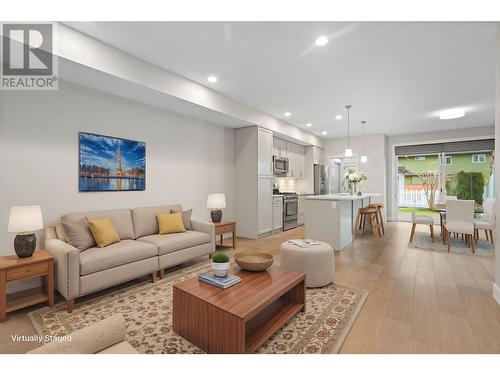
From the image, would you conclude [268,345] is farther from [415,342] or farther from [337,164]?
[337,164]

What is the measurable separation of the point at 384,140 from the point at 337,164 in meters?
1.62

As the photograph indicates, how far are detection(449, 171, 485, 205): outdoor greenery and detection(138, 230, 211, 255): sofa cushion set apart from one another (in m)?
7.23

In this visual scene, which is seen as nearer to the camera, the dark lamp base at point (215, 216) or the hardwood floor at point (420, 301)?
the hardwood floor at point (420, 301)

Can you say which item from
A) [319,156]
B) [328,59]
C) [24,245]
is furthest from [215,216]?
[319,156]

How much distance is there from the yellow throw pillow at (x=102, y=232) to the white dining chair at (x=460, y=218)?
5.17 m

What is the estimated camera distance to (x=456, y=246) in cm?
458

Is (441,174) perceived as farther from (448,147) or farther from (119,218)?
(119,218)

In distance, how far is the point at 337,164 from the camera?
8.60 metres

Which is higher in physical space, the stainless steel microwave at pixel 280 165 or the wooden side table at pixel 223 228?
the stainless steel microwave at pixel 280 165

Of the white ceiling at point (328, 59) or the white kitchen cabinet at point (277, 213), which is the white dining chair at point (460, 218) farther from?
the white kitchen cabinet at point (277, 213)

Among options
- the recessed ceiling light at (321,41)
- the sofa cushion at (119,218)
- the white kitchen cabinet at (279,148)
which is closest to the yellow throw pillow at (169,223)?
the sofa cushion at (119,218)

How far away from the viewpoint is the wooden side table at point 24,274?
6.96 ft
